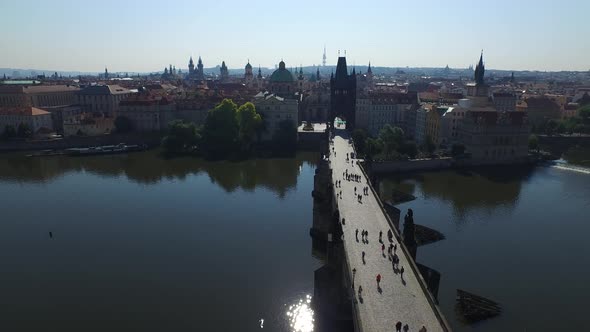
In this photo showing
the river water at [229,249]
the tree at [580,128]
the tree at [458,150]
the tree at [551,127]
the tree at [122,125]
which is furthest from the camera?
the tree at [580,128]

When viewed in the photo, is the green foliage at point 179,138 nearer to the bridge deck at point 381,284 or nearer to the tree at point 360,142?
the tree at point 360,142

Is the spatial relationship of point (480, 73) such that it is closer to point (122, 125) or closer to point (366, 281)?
point (122, 125)

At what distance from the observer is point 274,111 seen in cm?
8856

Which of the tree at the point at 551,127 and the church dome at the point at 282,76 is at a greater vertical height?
the church dome at the point at 282,76

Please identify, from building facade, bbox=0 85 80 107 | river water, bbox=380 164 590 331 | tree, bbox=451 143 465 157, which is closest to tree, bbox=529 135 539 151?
river water, bbox=380 164 590 331

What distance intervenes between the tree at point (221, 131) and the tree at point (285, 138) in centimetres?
753

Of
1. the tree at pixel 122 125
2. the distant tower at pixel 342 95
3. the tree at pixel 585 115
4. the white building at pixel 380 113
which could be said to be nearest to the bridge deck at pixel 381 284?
the distant tower at pixel 342 95

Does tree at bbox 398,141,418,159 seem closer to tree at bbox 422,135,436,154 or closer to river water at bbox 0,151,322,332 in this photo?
tree at bbox 422,135,436,154

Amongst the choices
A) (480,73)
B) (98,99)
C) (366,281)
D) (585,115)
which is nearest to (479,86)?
(480,73)

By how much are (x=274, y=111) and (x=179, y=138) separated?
19703 millimetres

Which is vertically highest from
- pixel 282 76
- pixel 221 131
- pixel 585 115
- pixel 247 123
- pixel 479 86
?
pixel 282 76

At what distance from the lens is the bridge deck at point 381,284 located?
2075cm

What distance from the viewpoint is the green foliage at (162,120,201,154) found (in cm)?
7831

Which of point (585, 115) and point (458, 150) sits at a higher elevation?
point (585, 115)
